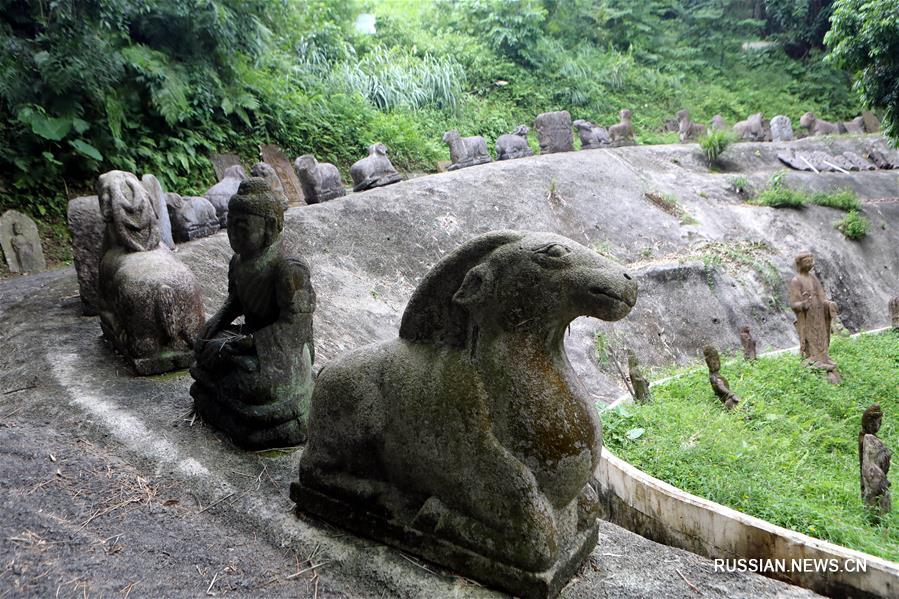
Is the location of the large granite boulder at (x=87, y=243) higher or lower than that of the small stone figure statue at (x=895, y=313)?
higher

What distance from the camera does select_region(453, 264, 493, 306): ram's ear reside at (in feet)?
8.14

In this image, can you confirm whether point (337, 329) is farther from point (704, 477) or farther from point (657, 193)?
point (657, 193)

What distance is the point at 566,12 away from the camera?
79.6ft

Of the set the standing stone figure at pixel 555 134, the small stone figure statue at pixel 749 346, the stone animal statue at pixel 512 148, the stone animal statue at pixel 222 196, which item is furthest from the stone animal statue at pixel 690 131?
the stone animal statue at pixel 222 196

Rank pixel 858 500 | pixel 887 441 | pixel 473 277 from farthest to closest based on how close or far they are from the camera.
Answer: pixel 887 441
pixel 858 500
pixel 473 277

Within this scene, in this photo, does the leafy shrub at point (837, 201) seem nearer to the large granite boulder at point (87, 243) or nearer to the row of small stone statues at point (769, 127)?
the row of small stone statues at point (769, 127)

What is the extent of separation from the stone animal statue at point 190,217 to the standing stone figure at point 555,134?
9237mm

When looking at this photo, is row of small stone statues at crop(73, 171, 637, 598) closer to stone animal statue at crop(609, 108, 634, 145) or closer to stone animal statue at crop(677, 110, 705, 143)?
stone animal statue at crop(609, 108, 634, 145)

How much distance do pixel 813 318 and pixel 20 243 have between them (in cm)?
1095

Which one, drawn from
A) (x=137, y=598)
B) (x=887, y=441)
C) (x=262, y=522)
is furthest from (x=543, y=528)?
(x=887, y=441)

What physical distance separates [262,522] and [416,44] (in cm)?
2021

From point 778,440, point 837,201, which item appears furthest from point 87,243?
point 837,201

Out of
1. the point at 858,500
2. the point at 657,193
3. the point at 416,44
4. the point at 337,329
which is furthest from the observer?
the point at 416,44

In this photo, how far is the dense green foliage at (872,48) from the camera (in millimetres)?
9664
